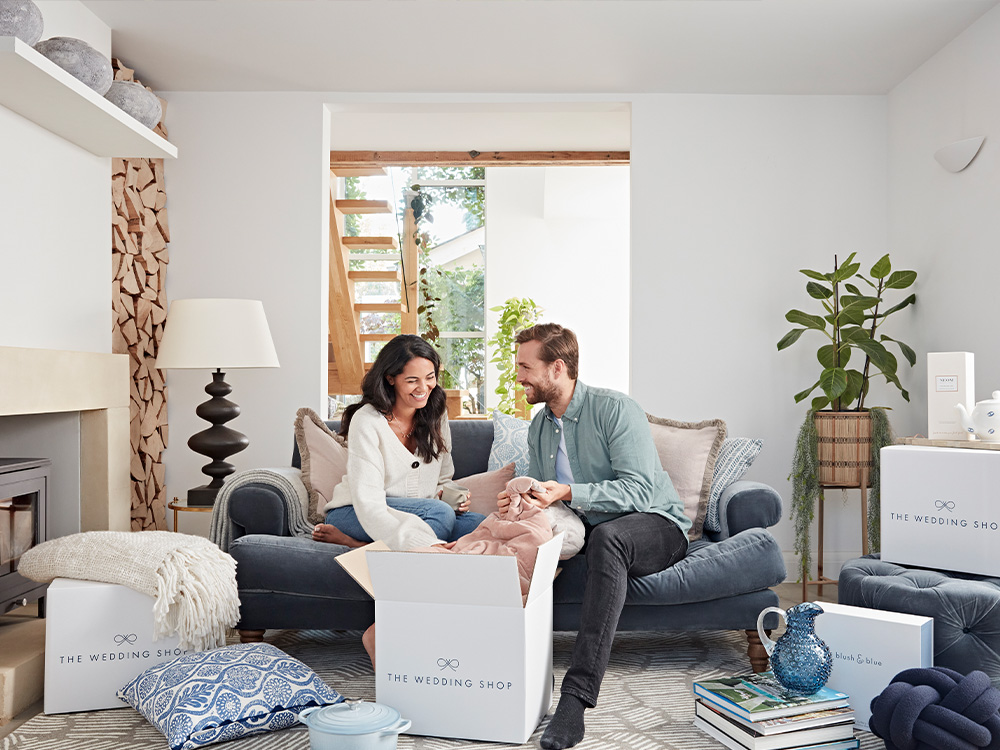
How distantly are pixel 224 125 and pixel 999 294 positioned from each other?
3.58 meters

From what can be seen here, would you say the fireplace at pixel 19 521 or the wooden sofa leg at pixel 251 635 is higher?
the fireplace at pixel 19 521

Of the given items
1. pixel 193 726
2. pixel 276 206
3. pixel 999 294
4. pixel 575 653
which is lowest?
pixel 193 726

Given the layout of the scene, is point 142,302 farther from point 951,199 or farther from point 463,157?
point 951,199

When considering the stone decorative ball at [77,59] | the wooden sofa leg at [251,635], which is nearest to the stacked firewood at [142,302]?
the stone decorative ball at [77,59]

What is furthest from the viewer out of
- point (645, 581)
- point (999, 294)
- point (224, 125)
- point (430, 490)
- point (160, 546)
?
point (224, 125)

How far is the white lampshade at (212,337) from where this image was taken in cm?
337

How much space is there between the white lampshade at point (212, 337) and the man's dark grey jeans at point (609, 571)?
1.72 meters

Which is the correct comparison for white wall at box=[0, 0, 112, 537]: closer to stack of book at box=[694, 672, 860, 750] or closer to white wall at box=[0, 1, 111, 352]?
white wall at box=[0, 1, 111, 352]

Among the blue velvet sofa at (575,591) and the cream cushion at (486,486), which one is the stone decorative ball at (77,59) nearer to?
the blue velvet sofa at (575,591)

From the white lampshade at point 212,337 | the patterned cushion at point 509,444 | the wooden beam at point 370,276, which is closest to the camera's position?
the patterned cushion at point 509,444

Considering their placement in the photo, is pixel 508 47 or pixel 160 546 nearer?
pixel 160 546

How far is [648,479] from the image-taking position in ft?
8.18

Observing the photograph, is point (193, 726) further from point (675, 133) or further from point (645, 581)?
point (675, 133)

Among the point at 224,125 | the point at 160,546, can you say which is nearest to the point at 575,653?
the point at 160,546
